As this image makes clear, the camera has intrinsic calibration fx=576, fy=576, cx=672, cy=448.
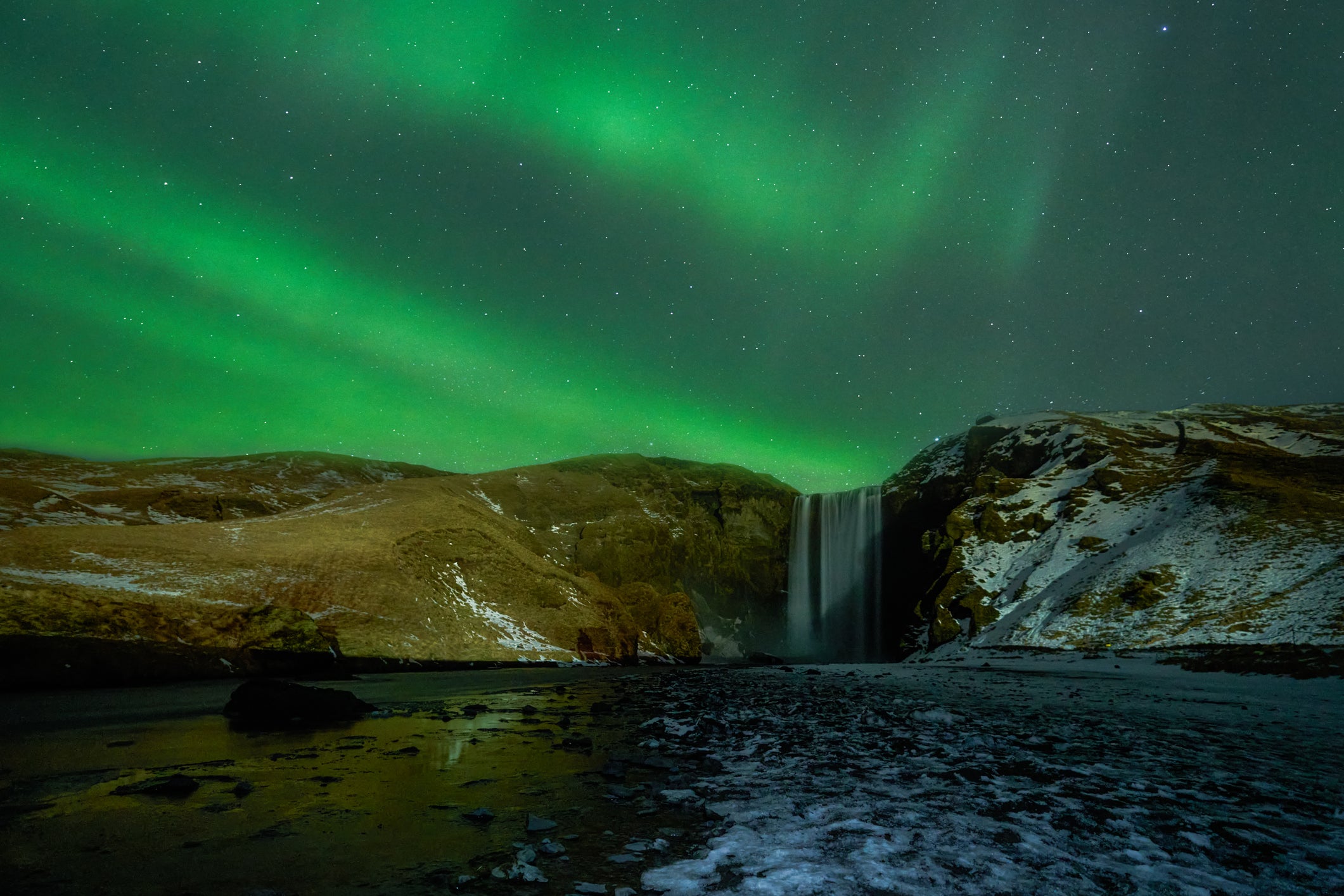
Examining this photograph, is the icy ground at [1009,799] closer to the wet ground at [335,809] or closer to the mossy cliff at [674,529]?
the wet ground at [335,809]

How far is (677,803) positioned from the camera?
23.4 feet

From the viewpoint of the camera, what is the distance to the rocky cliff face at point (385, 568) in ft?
90.4

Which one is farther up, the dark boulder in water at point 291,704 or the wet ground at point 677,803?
the wet ground at point 677,803

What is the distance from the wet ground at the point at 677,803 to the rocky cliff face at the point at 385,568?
13.9m

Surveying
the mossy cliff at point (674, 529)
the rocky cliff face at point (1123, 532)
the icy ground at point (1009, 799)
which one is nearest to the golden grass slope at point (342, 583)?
the mossy cliff at point (674, 529)

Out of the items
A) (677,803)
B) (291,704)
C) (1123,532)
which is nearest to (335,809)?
(677,803)

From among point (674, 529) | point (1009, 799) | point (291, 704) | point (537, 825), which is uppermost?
point (674, 529)

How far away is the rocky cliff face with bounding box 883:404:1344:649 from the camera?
133ft

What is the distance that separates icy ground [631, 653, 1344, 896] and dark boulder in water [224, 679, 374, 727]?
27.2ft

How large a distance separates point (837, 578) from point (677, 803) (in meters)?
89.2

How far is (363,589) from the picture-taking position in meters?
41.1

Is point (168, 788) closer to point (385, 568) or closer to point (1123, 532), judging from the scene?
point (385, 568)

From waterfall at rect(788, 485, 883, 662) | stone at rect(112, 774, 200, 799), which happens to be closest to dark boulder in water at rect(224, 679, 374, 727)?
stone at rect(112, 774, 200, 799)

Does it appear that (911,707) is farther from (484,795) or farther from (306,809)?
(306,809)
